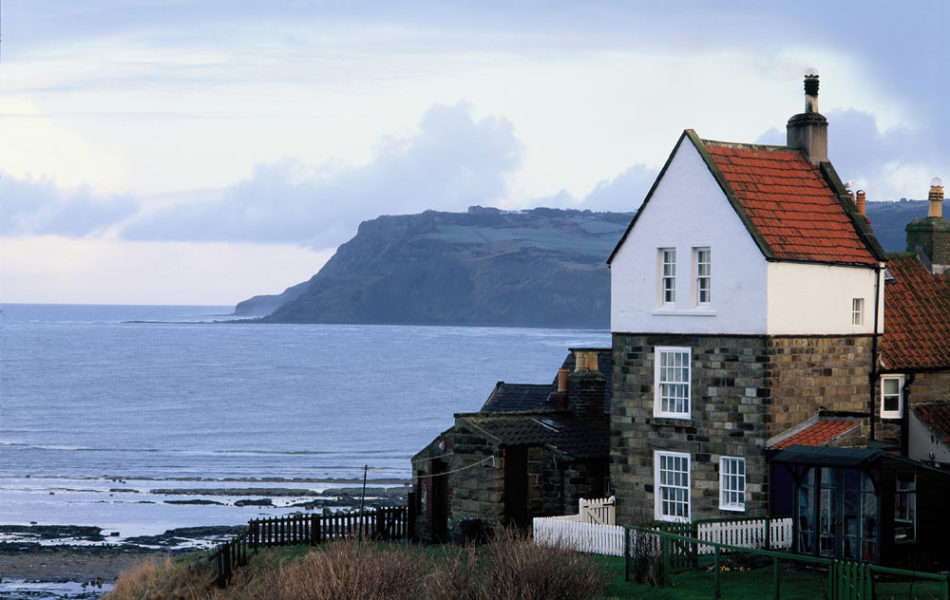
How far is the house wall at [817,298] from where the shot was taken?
3212 cm

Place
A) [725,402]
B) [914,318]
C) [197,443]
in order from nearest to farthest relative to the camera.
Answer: [725,402] < [914,318] < [197,443]

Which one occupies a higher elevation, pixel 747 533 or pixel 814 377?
pixel 814 377

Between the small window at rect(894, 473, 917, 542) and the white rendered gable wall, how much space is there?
5.11m

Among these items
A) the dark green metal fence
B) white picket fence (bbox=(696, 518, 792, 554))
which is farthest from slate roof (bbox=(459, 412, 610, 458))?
white picket fence (bbox=(696, 518, 792, 554))

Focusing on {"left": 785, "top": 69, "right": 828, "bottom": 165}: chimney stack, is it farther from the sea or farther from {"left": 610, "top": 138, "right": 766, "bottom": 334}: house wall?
the sea

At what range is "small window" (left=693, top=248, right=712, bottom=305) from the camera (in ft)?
110

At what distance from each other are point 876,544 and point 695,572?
13.3ft

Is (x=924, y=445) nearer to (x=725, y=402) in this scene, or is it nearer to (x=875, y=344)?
(x=875, y=344)

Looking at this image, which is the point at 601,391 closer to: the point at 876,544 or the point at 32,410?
the point at 876,544

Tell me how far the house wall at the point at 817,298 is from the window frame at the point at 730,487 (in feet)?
11.6

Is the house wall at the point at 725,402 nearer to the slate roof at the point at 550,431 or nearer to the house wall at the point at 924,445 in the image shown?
the house wall at the point at 924,445

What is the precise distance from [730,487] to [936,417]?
661 cm

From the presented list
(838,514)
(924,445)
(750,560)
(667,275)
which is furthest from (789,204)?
(750,560)

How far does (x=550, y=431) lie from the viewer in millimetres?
38375
